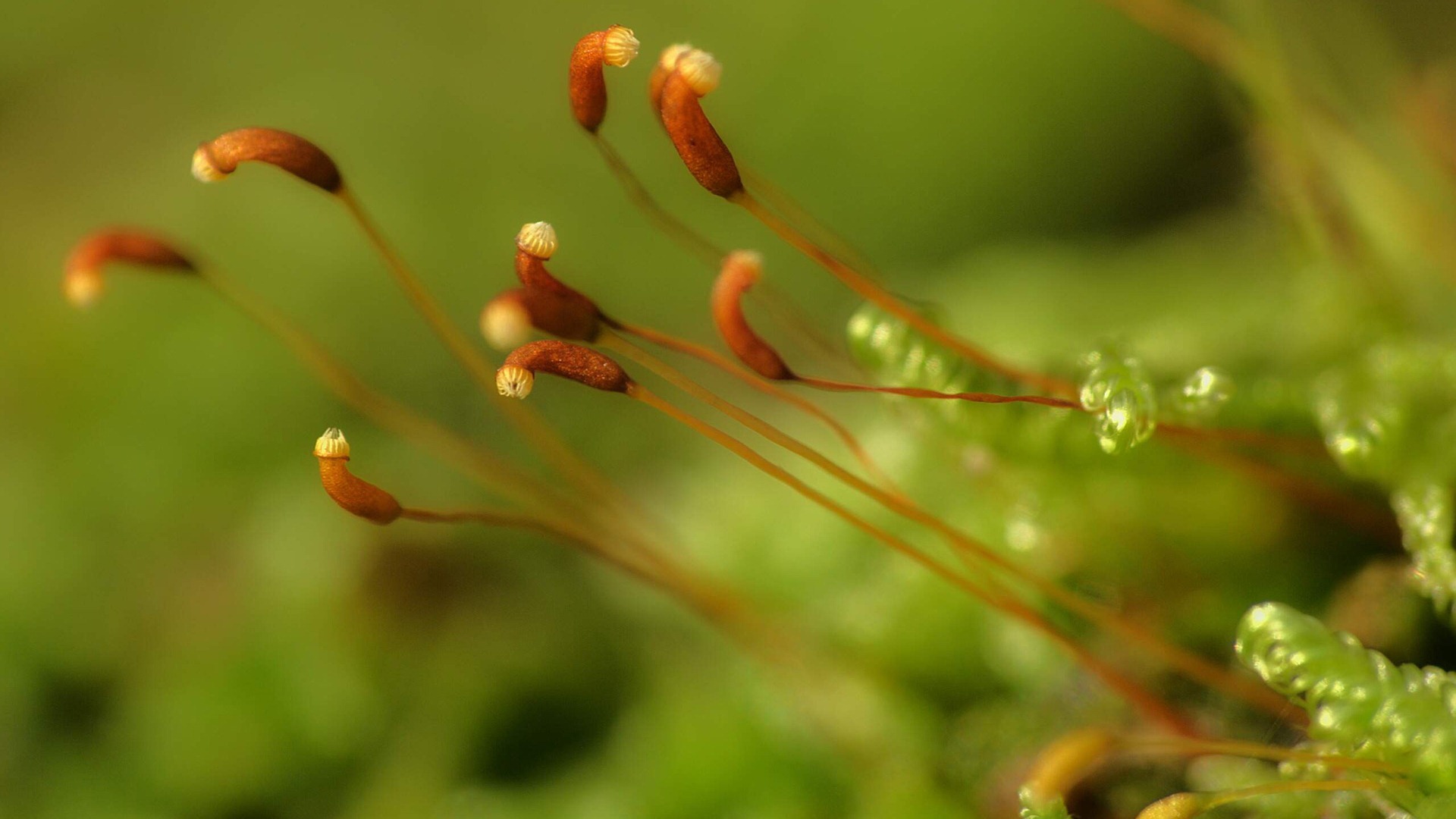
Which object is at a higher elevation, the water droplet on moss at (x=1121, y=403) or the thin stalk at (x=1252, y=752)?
the water droplet on moss at (x=1121, y=403)

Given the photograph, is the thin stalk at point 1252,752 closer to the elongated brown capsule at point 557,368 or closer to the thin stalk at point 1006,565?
the thin stalk at point 1006,565

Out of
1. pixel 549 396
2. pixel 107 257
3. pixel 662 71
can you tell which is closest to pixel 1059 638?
pixel 662 71

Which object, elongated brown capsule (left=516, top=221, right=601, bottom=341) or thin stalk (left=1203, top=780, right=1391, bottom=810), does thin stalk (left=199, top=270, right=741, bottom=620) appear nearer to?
elongated brown capsule (left=516, top=221, right=601, bottom=341)

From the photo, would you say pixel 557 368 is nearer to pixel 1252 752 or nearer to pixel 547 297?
pixel 547 297

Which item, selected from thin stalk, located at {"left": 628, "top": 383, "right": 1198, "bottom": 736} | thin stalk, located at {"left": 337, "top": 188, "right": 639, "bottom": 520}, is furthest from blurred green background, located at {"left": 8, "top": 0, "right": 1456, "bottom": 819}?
thin stalk, located at {"left": 337, "top": 188, "right": 639, "bottom": 520}

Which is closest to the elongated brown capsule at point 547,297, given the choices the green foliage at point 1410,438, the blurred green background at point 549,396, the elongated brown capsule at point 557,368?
the elongated brown capsule at point 557,368
